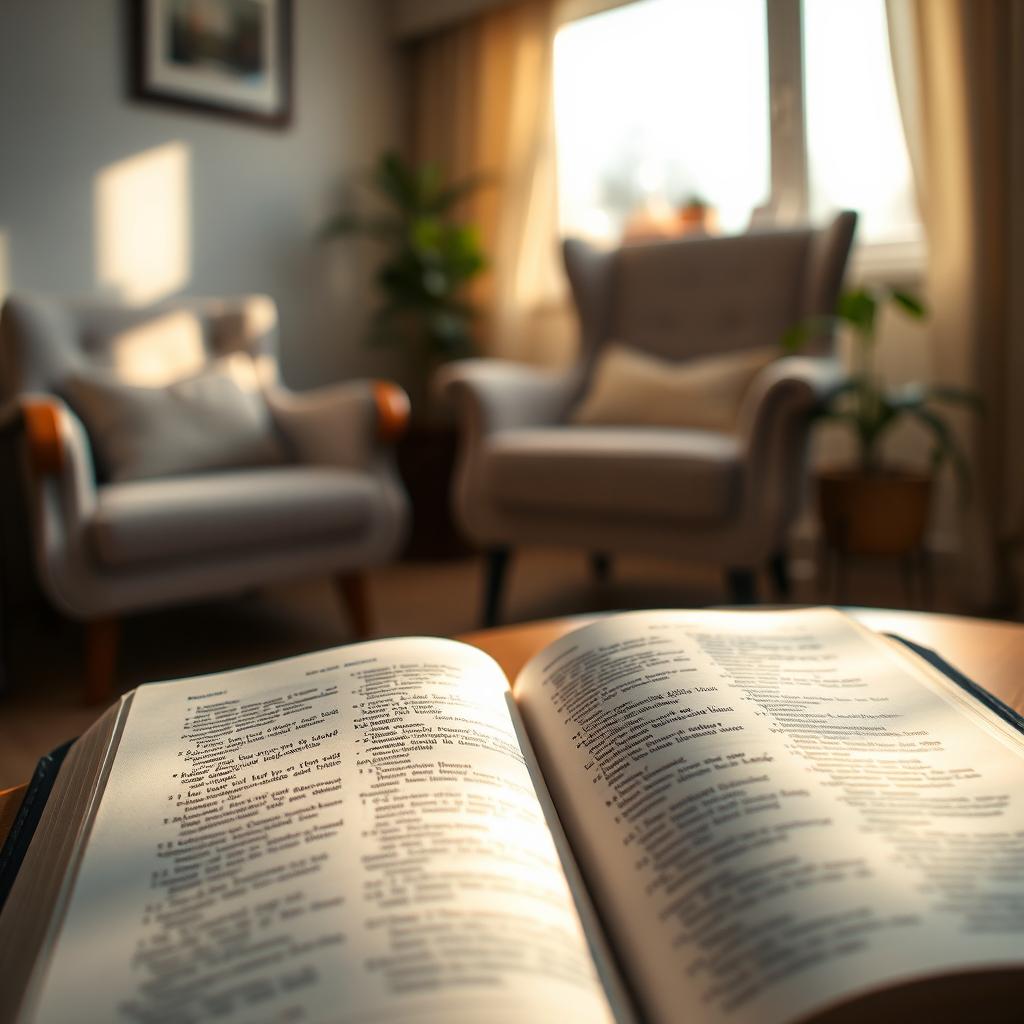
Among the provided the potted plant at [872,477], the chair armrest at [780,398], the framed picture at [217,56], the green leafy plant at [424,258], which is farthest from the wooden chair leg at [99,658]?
the framed picture at [217,56]

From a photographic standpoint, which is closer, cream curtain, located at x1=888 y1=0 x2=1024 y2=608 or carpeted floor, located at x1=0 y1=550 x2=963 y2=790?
carpeted floor, located at x1=0 y1=550 x2=963 y2=790

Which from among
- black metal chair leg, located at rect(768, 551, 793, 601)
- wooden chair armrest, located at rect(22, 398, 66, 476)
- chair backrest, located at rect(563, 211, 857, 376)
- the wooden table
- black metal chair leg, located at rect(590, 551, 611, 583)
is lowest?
black metal chair leg, located at rect(590, 551, 611, 583)

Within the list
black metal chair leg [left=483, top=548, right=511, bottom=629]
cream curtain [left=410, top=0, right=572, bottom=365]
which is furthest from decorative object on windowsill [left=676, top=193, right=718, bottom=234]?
black metal chair leg [left=483, top=548, right=511, bottom=629]

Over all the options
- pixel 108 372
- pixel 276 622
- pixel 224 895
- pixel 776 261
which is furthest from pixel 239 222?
pixel 224 895

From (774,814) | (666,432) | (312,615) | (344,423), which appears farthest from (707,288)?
(774,814)

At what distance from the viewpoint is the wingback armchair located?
166 cm

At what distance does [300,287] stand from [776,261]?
1.72 meters

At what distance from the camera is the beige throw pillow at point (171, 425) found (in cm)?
198

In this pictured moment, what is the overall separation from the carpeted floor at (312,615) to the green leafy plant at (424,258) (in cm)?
83

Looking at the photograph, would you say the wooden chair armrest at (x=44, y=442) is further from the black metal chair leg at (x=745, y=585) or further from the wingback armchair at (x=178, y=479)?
the black metal chair leg at (x=745, y=585)

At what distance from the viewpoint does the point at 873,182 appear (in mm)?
2635

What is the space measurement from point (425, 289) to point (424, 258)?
10 centimetres

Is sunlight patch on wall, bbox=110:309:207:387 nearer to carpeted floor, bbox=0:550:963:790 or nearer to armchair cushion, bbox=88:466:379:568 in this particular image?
armchair cushion, bbox=88:466:379:568

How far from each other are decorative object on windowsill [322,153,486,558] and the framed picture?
449 millimetres
